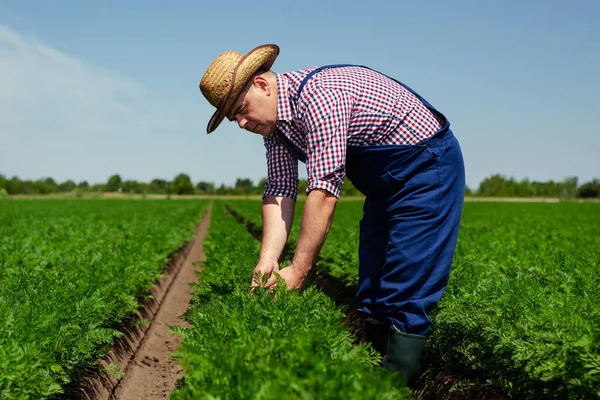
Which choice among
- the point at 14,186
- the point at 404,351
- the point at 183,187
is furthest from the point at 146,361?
the point at 14,186

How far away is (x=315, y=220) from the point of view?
3.31 metres

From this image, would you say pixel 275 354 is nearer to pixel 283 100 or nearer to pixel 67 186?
pixel 283 100

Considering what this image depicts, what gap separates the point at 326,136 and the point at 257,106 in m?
0.57

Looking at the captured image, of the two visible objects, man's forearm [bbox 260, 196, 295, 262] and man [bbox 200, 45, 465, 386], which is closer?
man [bbox 200, 45, 465, 386]

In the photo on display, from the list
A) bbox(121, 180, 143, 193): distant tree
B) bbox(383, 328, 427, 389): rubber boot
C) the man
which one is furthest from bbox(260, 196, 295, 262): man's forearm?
bbox(121, 180, 143, 193): distant tree

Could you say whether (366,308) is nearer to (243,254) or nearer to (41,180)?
(243,254)

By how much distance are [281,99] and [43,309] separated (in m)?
2.42

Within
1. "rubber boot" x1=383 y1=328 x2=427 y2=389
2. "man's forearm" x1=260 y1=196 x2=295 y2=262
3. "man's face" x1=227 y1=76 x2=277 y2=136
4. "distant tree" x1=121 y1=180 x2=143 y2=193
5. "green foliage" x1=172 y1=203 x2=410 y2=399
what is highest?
"distant tree" x1=121 y1=180 x2=143 y2=193

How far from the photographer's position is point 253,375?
2.45 m

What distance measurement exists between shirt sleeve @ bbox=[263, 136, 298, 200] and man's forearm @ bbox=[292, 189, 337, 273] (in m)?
0.70

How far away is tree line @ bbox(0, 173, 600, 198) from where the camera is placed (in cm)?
12425

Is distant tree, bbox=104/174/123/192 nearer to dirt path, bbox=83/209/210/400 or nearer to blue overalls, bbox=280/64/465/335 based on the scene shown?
dirt path, bbox=83/209/210/400

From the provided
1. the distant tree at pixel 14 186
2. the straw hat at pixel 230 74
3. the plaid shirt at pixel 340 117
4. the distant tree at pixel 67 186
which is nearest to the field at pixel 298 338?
the plaid shirt at pixel 340 117

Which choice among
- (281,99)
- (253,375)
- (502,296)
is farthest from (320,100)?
(502,296)
